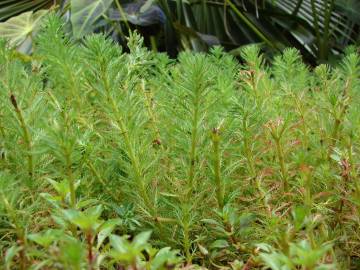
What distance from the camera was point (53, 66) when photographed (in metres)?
0.55

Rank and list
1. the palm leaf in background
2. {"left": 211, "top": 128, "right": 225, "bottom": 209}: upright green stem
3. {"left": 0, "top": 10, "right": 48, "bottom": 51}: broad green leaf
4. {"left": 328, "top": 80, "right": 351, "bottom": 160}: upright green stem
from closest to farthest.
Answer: {"left": 211, "top": 128, "right": 225, "bottom": 209}: upright green stem < {"left": 328, "top": 80, "right": 351, "bottom": 160}: upright green stem < {"left": 0, "top": 10, "right": 48, "bottom": 51}: broad green leaf < the palm leaf in background

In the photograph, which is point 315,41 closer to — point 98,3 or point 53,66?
point 98,3

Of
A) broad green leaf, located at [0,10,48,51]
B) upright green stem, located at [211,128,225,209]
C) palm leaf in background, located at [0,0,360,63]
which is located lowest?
palm leaf in background, located at [0,0,360,63]

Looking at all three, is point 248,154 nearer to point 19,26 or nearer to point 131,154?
point 131,154

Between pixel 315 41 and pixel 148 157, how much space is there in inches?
75.7

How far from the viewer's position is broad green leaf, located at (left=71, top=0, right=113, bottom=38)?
5.04 feet

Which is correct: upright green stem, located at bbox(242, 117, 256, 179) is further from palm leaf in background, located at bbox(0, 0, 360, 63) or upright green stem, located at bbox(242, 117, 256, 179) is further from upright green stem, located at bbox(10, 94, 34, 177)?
palm leaf in background, located at bbox(0, 0, 360, 63)

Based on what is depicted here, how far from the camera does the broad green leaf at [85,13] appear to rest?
1.54 m

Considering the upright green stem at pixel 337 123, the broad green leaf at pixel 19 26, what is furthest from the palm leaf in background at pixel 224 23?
the upright green stem at pixel 337 123

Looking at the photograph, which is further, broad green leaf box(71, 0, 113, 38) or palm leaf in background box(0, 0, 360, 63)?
palm leaf in background box(0, 0, 360, 63)


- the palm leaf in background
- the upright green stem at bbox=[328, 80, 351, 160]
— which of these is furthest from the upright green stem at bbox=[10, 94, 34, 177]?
the palm leaf in background

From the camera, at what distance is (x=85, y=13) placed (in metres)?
1.58

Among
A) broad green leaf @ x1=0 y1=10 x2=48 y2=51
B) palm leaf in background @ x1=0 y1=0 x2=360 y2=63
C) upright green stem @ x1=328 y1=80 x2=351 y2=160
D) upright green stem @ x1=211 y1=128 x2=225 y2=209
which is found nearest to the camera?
upright green stem @ x1=211 y1=128 x2=225 y2=209

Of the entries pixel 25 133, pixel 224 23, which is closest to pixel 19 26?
pixel 224 23
